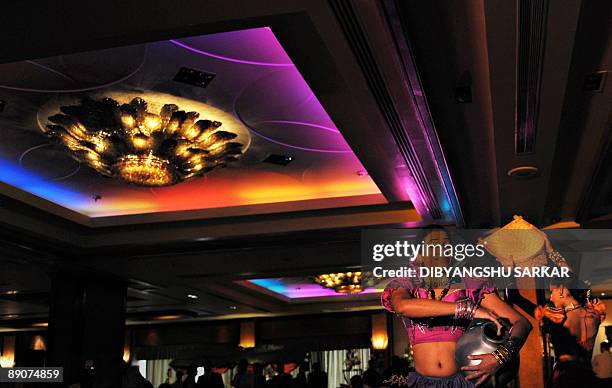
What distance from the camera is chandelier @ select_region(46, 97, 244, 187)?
212 inches

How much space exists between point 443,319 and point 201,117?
3.71 m

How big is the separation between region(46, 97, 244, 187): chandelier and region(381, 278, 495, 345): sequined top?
3405 mm

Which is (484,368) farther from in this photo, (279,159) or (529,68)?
(279,159)

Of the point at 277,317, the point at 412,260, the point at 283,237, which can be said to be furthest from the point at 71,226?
the point at 277,317

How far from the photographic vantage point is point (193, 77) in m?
4.92

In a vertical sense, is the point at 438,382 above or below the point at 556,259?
below

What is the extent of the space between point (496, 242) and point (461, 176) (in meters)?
4.07

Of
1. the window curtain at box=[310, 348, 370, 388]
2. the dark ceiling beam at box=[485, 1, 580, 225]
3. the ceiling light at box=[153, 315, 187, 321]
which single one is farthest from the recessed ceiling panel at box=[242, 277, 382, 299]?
the dark ceiling beam at box=[485, 1, 580, 225]

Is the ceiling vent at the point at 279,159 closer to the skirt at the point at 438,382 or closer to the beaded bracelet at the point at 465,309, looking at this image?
the skirt at the point at 438,382

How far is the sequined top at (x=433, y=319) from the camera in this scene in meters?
2.11

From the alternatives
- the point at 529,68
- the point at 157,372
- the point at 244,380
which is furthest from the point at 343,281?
the point at 157,372

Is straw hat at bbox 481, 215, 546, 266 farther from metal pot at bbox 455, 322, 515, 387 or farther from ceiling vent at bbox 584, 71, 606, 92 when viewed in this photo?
ceiling vent at bbox 584, 71, 606, 92

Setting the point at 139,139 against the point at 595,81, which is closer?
the point at 595,81

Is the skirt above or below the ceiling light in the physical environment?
below
